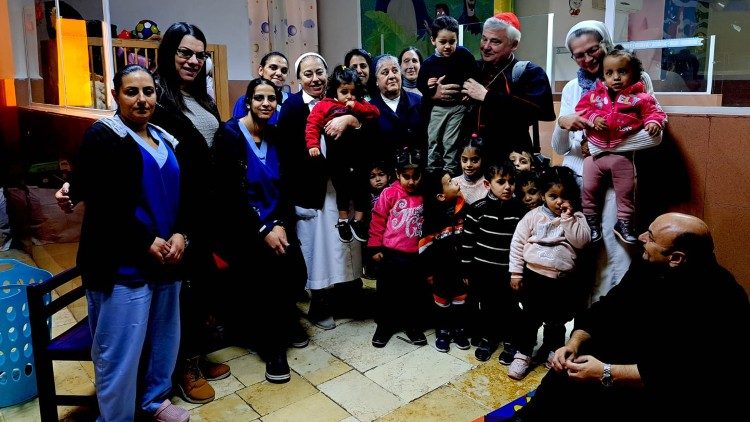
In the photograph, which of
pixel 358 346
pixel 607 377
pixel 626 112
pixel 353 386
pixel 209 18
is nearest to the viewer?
pixel 607 377

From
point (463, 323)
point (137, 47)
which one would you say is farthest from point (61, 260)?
point (463, 323)

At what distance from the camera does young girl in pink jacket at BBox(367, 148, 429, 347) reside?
3320 millimetres

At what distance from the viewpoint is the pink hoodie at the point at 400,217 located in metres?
3.33

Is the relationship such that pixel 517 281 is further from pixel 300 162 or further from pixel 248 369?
pixel 248 369

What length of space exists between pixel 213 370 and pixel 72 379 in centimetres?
74

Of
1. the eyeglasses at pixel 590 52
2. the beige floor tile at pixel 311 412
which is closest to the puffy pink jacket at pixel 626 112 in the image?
the eyeglasses at pixel 590 52

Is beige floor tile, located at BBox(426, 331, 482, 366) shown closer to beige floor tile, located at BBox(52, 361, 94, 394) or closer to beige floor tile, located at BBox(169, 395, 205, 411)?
beige floor tile, located at BBox(169, 395, 205, 411)

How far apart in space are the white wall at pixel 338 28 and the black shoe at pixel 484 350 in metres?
5.58

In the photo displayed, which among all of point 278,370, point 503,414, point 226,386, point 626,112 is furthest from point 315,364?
point 626,112

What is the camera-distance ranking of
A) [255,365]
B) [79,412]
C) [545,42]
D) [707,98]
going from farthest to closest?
1. [545,42]
2. [707,98]
3. [255,365]
4. [79,412]

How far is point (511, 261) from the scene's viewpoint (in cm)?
299

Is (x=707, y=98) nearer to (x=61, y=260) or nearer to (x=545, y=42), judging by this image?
(x=545, y=42)

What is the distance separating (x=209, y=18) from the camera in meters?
7.10

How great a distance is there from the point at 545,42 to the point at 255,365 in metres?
4.75
